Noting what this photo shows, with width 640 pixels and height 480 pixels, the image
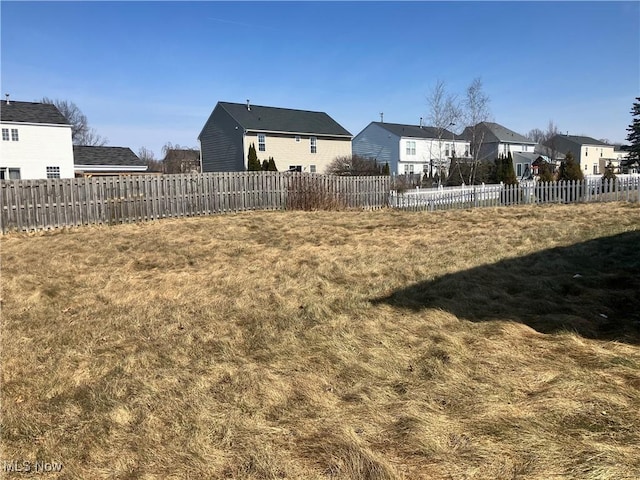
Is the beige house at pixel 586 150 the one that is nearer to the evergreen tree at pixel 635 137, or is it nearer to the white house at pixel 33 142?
the evergreen tree at pixel 635 137

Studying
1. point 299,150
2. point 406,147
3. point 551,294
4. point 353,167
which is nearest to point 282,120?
point 299,150

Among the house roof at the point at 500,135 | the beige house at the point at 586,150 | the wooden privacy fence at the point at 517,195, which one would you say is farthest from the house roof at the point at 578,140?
the wooden privacy fence at the point at 517,195

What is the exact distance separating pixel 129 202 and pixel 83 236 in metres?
→ 3.63

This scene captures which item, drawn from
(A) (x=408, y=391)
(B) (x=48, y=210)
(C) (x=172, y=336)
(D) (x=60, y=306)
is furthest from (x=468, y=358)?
(B) (x=48, y=210)

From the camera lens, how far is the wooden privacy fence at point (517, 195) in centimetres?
1900

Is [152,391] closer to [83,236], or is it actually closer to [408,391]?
[408,391]

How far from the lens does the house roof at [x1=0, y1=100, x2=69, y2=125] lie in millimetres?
32406

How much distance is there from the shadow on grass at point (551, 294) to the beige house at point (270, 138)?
31.7 metres

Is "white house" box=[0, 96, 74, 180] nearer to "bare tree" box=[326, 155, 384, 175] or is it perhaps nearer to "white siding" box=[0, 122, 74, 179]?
"white siding" box=[0, 122, 74, 179]

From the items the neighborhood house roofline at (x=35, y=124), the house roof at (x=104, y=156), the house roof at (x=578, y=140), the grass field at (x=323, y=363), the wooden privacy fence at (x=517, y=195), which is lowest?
the grass field at (x=323, y=363)

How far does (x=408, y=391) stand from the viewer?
349cm

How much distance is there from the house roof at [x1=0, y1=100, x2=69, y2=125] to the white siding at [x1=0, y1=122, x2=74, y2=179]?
15.7 inches

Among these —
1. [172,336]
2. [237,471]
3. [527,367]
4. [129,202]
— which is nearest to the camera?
[237,471]

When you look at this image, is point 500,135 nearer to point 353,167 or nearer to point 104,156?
point 353,167
